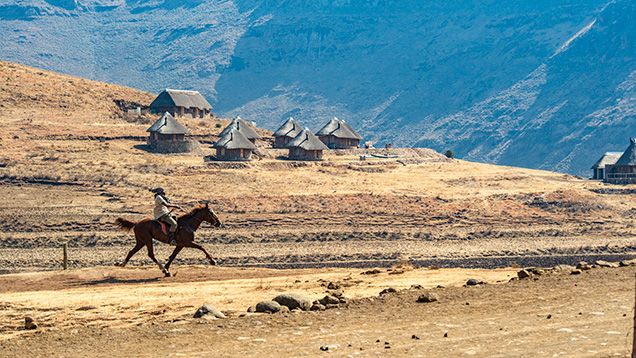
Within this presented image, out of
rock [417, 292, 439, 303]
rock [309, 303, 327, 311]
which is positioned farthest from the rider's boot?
rock [417, 292, 439, 303]

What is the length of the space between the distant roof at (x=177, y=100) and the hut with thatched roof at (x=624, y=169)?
45.2 meters

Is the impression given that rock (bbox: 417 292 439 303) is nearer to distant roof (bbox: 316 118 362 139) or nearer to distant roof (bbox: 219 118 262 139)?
distant roof (bbox: 219 118 262 139)

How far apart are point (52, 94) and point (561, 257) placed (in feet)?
186

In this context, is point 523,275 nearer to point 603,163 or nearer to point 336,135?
point 603,163

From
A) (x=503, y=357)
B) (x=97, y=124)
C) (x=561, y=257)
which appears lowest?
(x=561, y=257)

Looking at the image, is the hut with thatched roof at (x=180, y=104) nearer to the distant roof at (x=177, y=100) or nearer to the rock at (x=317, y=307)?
the distant roof at (x=177, y=100)

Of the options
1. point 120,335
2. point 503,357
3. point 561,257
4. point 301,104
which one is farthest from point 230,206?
point 301,104

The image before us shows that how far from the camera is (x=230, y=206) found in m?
51.7

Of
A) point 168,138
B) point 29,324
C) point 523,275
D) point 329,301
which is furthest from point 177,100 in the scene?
point 329,301

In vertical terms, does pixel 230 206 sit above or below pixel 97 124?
below

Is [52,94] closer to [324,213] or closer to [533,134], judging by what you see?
A: [324,213]

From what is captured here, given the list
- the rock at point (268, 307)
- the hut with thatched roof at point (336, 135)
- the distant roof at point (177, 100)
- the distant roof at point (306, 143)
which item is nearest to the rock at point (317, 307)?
the rock at point (268, 307)

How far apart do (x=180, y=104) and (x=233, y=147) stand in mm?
21094

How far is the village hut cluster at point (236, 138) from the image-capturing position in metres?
69.1
